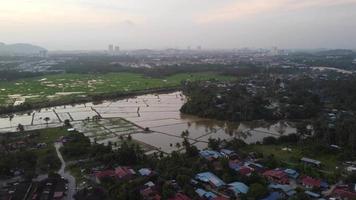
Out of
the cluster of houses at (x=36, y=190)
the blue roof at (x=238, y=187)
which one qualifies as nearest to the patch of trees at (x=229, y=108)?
the blue roof at (x=238, y=187)

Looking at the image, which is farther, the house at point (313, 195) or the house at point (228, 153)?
the house at point (228, 153)

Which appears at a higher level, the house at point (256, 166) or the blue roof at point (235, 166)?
the blue roof at point (235, 166)

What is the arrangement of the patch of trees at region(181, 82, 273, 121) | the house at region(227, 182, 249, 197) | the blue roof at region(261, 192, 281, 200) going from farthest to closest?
1. the patch of trees at region(181, 82, 273, 121)
2. the house at region(227, 182, 249, 197)
3. the blue roof at region(261, 192, 281, 200)

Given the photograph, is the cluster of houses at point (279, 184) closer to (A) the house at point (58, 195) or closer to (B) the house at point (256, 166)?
(B) the house at point (256, 166)

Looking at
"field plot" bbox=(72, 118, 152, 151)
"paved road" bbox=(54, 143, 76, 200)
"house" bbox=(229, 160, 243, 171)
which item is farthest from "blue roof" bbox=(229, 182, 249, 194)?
"field plot" bbox=(72, 118, 152, 151)

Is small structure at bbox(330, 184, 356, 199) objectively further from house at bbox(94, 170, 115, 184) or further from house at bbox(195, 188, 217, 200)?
house at bbox(94, 170, 115, 184)

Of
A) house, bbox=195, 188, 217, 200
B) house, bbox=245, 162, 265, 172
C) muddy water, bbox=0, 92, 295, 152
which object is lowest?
muddy water, bbox=0, 92, 295, 152

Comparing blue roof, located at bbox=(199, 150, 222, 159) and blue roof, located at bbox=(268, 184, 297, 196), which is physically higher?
blue roof, located at bbox=(199, 150, 222, 159)
